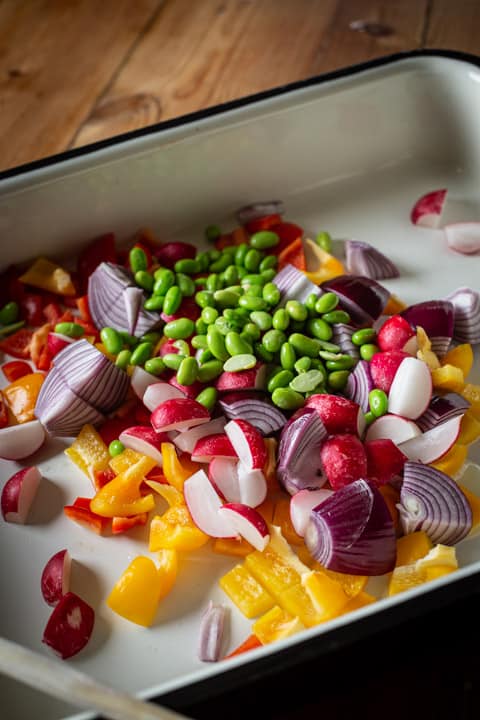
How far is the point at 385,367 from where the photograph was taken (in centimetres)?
124

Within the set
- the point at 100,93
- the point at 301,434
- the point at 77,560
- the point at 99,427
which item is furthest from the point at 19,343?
the point at 100,93

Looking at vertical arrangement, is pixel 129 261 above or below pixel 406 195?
above

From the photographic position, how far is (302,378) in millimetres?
1219

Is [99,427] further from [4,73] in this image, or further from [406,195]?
[4,73]

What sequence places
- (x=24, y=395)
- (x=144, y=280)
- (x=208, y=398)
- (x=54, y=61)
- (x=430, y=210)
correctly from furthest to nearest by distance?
(x=54, y=61), (x=430, y=210), (x=144, y=280), (x=24, y=395), (x=208, y=398)

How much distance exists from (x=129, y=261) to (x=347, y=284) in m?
0.38

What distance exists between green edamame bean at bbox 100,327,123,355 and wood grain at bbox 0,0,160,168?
0.57 m

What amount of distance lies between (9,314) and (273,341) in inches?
18.3

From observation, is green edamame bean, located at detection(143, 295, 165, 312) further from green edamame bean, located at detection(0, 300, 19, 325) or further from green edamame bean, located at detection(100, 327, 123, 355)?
green edamame bean, located at detection(0, 300, 19, 325)

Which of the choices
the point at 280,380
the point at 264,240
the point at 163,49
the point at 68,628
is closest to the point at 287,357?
the point at 280,380

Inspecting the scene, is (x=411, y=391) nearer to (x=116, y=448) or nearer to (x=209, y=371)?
(x=209, y=371)

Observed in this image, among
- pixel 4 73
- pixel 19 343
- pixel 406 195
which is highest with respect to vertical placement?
pixel 4 73

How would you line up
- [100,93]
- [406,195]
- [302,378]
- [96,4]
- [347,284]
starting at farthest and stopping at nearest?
[96,4] < [100,93] < [406,195] < [347,284] < [302,378]

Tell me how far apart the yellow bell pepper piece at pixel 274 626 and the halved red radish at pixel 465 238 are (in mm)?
761
